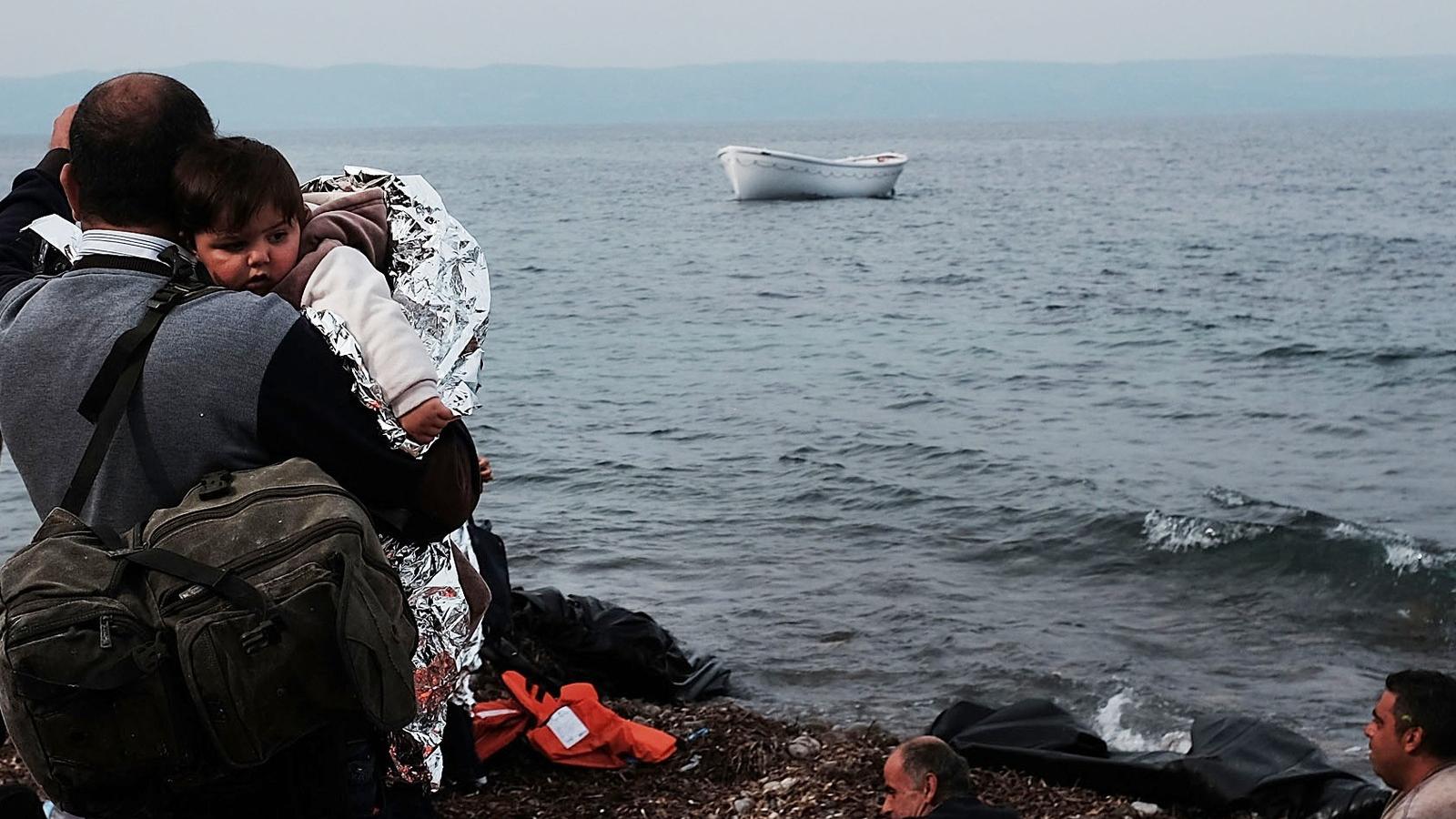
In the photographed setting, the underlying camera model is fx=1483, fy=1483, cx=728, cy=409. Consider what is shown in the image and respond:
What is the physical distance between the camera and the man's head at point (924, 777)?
5.06m

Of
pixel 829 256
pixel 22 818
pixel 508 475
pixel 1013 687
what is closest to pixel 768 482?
pixel 508 475

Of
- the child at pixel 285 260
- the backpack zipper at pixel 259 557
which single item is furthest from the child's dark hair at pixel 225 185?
the backpack zipper at pixel 259 557

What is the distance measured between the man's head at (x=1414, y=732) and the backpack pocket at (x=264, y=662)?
405 cm

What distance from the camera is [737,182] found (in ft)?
196

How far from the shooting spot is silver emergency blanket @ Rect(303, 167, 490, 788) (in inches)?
113

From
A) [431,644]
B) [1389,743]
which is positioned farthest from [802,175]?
[431,644]

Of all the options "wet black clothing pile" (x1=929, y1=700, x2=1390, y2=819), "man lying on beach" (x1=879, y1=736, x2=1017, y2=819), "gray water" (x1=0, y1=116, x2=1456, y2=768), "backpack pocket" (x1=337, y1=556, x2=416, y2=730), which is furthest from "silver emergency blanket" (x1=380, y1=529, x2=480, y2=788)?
"gray water" (x1=0, y1=116, x2=1456, y2=768)

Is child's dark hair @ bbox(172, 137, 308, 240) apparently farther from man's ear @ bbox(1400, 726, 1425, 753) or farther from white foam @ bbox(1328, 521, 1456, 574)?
white foam @ bbox(1328, 521, 1456, 574)

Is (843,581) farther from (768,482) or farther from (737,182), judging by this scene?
(737,182)

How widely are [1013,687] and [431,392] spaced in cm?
636

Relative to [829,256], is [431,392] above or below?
above

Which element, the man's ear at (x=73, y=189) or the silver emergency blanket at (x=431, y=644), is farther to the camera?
the silver emergency blanket at (x=431, y=644)

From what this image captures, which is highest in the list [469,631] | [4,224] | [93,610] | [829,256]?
[4,224]

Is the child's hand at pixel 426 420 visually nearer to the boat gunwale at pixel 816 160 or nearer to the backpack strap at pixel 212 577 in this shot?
the backpack strap at pixel 212 577
